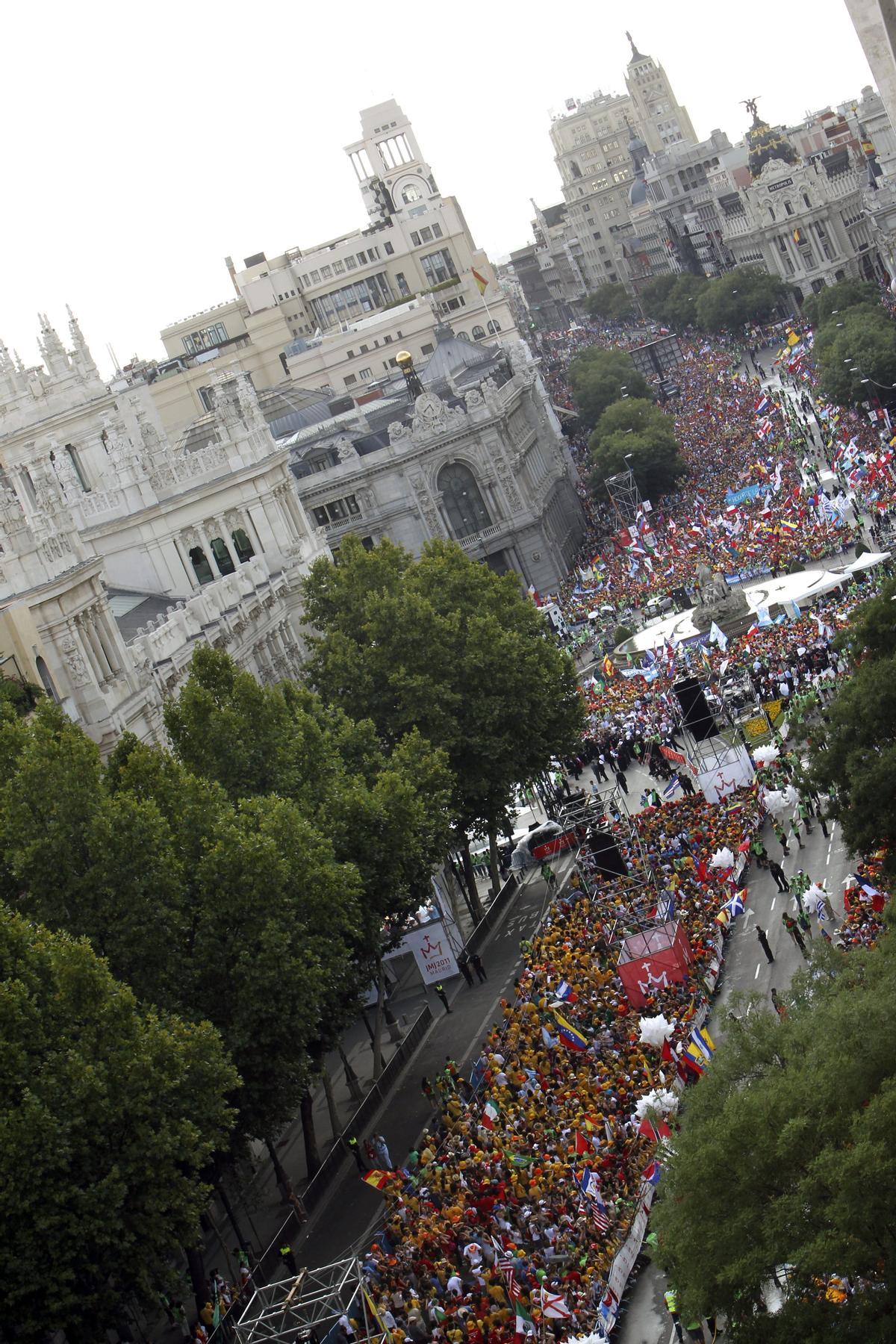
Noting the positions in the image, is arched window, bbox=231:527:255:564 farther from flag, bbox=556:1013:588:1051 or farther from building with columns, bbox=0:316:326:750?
flag, bbox=556:1013:588:1051

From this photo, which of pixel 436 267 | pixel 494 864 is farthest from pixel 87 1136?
pixel 436 267

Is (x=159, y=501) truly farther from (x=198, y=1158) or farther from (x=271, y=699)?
(x=198, y=1158)

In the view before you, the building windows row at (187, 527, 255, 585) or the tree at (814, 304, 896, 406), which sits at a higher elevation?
the building windows row at (187, 527, 255, 585)

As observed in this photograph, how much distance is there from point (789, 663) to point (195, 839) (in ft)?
104

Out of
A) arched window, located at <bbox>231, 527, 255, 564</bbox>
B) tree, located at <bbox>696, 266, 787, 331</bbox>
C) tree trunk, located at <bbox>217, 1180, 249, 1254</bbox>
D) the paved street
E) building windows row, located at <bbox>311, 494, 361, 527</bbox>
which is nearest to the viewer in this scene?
tree trunk, located at <bbox>217, 1180, 249, 1254</bbox>

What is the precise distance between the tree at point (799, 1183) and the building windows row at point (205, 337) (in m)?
172

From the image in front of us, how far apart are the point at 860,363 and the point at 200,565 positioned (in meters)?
52.0

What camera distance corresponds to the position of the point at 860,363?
11438 cm

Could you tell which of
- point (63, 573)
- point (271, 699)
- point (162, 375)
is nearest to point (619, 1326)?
point (271, 699)

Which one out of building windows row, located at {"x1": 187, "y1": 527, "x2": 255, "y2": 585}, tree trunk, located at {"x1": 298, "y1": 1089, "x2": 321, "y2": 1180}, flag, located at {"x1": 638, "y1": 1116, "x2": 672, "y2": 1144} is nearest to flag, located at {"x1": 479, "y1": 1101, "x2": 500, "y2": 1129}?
flag, located at {"x1": 638, "y1": 1116, "x2": 672, "y2": 1144}

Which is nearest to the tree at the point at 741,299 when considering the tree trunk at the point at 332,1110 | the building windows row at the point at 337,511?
the building windows row at the point at 337,511

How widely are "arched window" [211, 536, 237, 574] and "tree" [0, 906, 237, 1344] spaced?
148 ft

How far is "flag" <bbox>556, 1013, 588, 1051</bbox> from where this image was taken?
130 feet

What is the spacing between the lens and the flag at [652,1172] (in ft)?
107
